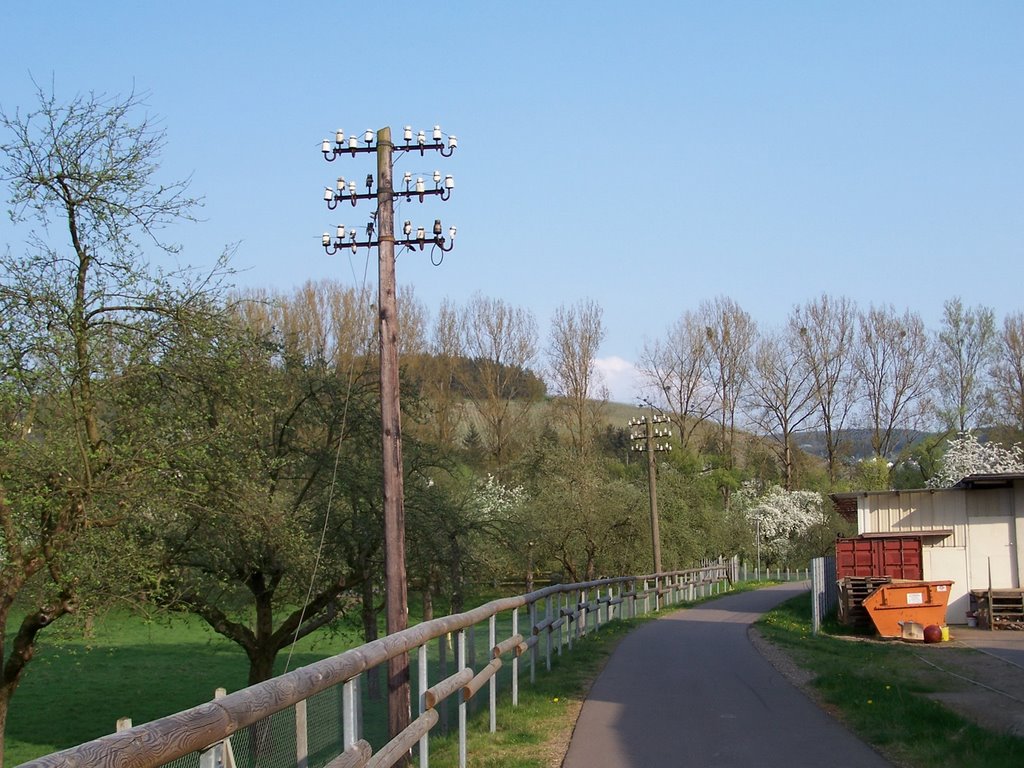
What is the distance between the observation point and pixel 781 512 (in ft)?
245

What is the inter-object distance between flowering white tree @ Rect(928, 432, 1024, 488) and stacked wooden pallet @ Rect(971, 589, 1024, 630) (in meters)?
27.2

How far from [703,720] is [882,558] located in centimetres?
1907

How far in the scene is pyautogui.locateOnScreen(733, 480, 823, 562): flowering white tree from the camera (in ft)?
244

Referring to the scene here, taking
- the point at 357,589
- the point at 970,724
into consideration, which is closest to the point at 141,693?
the point at 357,589

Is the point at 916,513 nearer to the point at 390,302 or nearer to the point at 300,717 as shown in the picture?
the point at 390,302

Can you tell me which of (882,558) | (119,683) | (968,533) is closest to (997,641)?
(882,558)

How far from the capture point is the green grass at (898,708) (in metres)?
8.74

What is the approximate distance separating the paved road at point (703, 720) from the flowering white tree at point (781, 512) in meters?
57.4

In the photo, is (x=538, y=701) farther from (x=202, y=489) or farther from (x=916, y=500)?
(x=916, y=500)

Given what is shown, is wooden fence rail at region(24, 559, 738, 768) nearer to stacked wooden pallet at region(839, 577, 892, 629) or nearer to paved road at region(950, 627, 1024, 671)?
paved road at region(950, 627, 1024, 671)

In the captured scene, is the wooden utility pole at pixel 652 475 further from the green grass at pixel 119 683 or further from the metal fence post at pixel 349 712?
the metal fence post at pixel 349 712

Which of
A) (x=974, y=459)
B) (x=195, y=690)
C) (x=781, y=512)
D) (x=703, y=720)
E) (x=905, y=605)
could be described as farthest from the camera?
(x=781, y=512)

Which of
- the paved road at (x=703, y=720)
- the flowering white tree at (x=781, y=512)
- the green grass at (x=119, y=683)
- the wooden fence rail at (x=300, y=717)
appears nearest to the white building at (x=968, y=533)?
the paved road at (x=703, y=720)

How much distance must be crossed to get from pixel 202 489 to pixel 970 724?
9605mm
